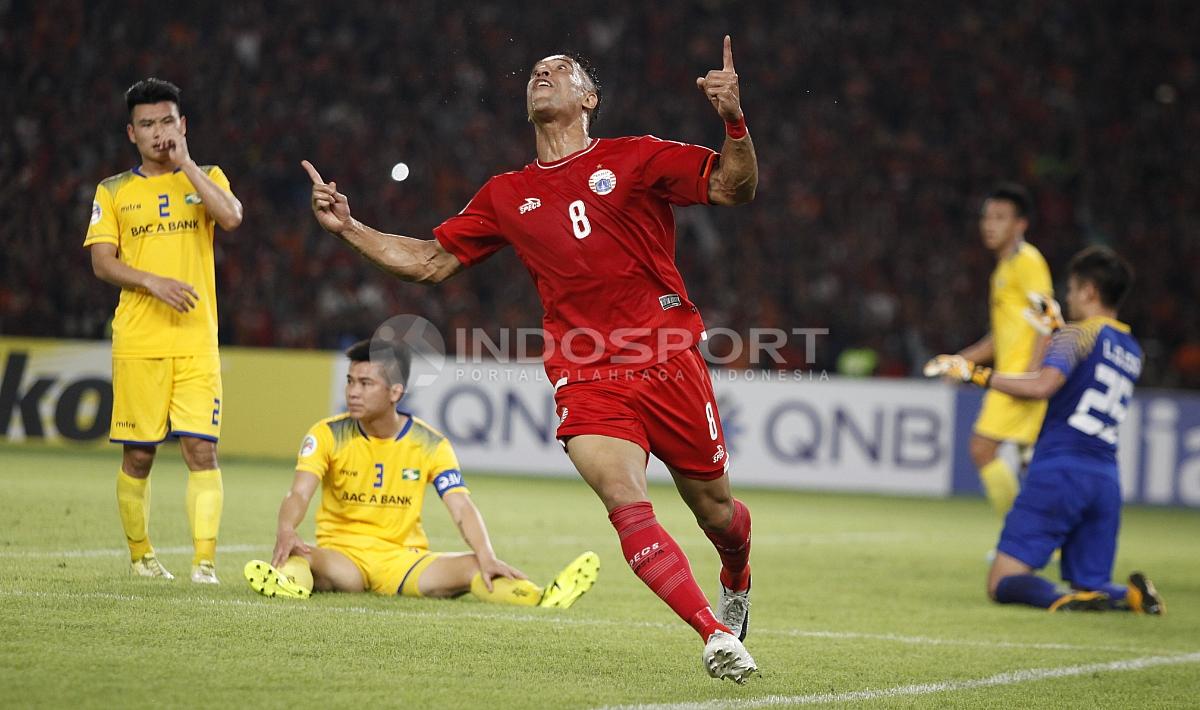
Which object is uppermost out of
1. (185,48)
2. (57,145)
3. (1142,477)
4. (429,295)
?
(185,48)

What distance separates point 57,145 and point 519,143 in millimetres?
8576

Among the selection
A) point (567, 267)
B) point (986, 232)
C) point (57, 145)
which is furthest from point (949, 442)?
point (567, 267)

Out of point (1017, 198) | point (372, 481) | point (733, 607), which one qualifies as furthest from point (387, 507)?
point (1017, 198)

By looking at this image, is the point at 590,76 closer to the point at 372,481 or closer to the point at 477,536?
the point at 477,536

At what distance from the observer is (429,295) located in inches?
728

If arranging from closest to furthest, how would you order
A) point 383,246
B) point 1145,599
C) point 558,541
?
point 383,246 < point 1145,599 < point 558,541

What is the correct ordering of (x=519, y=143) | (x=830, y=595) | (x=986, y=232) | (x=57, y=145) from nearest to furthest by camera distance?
1. (x=830, y=595)
2. (x=986, y=232)
3. (x=57, y=145)
4. (x=519, y=143)

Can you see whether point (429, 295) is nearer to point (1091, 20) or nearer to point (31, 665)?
point (1091, 20)

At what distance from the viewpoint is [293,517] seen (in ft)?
21.2

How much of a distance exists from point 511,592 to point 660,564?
1.98 meters

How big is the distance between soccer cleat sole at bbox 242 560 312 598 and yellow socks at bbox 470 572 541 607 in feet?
2.71

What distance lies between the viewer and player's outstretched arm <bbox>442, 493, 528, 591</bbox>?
6570mm

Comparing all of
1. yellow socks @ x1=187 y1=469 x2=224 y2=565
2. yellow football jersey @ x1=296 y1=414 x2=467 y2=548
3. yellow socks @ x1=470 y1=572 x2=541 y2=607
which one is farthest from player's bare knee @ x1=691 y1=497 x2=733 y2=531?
yellow socks @ x1=187 y1=469 x2=224 y2=565

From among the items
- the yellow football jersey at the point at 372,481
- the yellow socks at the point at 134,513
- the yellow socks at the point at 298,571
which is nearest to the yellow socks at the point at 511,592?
the yellow football jersey at the point at 372,481
